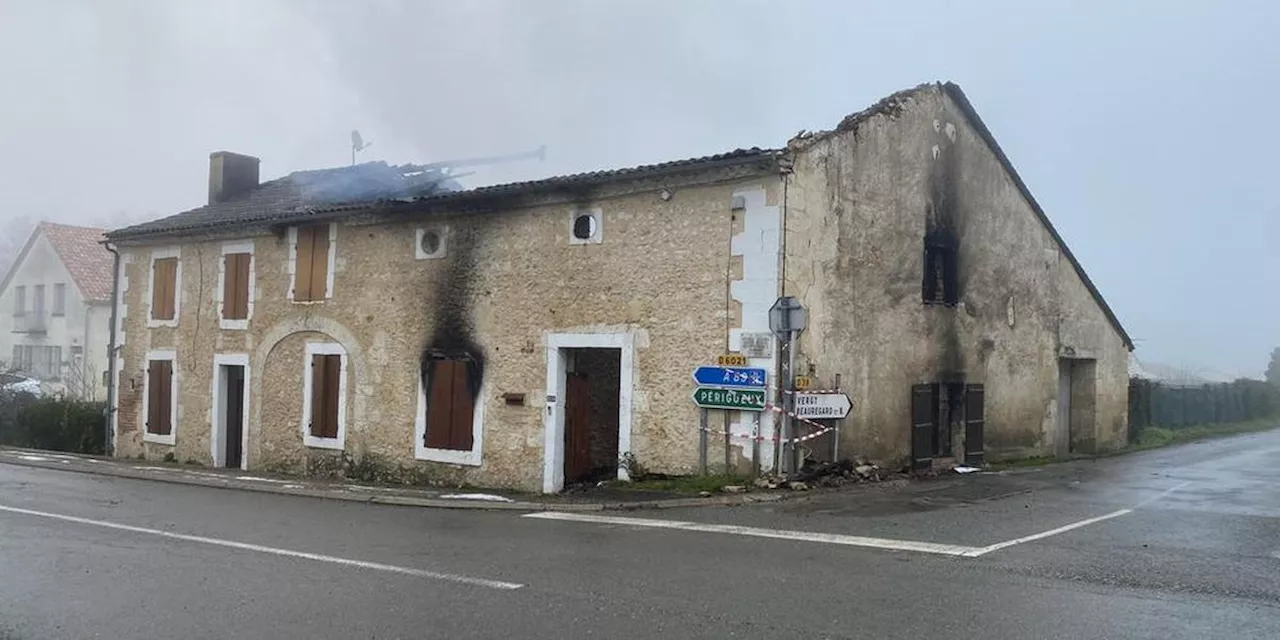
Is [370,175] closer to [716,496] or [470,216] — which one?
[470,216]

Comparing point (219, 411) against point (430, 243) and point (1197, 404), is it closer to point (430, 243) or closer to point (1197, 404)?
point (430, 243)

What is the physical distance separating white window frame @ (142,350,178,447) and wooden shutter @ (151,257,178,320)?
773mm

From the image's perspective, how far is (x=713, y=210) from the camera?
12.7 meters

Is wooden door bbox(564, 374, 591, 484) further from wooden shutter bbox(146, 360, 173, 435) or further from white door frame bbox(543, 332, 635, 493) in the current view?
wooden shutter bbox(146, 360, 173, 435)

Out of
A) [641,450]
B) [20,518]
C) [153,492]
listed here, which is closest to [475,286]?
[641,450]

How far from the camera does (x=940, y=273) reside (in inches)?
618

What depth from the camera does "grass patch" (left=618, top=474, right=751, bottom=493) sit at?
12.0 m

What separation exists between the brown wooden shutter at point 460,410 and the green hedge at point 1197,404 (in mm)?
16364

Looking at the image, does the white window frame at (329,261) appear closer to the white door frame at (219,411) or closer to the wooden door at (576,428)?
the white door frame at (219,411)

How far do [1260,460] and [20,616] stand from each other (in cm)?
1973

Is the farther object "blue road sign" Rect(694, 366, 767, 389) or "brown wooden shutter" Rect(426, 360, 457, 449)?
"brown wooden shutter" Rect(426, 360, 457, 449)

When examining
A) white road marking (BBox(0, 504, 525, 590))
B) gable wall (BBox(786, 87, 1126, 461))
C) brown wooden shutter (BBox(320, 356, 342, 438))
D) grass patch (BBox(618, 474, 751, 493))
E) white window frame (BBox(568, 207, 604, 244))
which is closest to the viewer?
white road marking (BBox(0, 504, 525, 590))

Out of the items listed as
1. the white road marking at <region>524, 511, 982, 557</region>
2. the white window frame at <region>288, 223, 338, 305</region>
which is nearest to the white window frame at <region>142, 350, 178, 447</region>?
the white window frame at <region>288, 223, 338, 305</region>

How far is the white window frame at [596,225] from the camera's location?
13.8m
